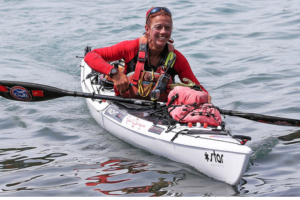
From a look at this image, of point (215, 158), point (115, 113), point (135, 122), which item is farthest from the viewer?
point (115, 113)

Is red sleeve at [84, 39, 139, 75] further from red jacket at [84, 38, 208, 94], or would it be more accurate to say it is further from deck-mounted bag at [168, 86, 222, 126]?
deck-mounted bag at [168, 86, 222, 126]

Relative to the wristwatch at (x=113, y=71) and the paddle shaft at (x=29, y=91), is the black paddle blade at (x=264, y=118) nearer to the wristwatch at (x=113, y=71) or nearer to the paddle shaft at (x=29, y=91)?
the wristwatch at (x=113, y=71)

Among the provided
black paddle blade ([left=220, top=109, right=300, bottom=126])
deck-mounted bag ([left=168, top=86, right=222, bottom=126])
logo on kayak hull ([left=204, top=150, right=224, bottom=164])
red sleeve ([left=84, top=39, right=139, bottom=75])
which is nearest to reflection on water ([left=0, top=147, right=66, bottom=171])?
red sleeve ([left=84, top=39, right=139, bottom=75])

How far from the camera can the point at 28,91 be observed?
5988mm

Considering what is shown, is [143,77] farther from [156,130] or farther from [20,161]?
[20,161]

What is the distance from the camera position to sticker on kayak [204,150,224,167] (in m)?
4.36

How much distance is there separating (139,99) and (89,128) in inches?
39.6

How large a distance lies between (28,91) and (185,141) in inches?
95.2

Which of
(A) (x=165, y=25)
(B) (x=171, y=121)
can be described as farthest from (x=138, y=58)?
(B) (x=171, y=121)

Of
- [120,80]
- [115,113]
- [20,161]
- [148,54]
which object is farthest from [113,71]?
[20,161]

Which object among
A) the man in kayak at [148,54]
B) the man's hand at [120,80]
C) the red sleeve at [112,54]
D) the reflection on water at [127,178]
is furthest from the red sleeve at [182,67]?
the reflection on water at [127,178]

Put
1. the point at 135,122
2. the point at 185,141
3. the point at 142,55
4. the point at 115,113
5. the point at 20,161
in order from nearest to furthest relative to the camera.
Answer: the point at 185,141 → the point at 20,161 → the point at 135,122 → the point at 142,55 → the point at 115,113

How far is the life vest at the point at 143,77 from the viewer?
5703 mm

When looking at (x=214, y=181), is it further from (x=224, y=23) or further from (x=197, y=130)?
(x=224, y=23)
